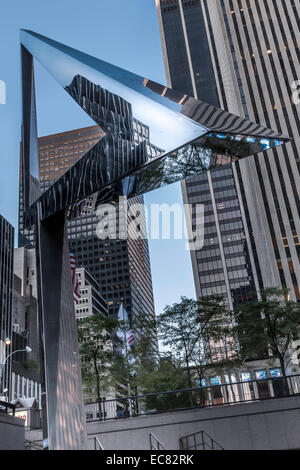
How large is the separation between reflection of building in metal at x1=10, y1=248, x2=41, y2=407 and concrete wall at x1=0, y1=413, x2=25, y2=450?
54132mm

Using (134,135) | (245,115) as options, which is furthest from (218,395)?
(245,115)

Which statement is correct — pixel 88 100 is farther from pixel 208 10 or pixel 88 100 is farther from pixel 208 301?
pixel 208 10

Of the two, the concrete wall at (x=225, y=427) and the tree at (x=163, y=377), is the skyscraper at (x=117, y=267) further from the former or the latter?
the concrete wall at (x=225, y=427)

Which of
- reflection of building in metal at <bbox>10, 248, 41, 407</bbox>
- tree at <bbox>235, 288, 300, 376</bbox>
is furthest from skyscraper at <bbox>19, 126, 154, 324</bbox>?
tree at <bbox>235, 288, 300, 376</bbox>

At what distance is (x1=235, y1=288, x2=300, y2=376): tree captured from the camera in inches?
1297

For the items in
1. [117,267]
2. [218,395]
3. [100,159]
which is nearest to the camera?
[100,159]

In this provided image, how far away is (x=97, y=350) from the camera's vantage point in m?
32.5

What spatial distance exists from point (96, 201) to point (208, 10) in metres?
125

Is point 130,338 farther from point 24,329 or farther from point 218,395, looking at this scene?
point 24,329

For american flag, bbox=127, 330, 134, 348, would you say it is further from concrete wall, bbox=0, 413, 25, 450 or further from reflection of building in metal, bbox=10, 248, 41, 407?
reflection of building in metal, bbox=10, 248, 41, 407

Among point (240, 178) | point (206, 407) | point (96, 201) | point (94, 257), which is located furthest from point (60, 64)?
point (94, 257)

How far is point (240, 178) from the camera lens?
357ft

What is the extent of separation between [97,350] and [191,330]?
793cm

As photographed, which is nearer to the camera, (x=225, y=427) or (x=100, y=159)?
(x=100, y=159)
